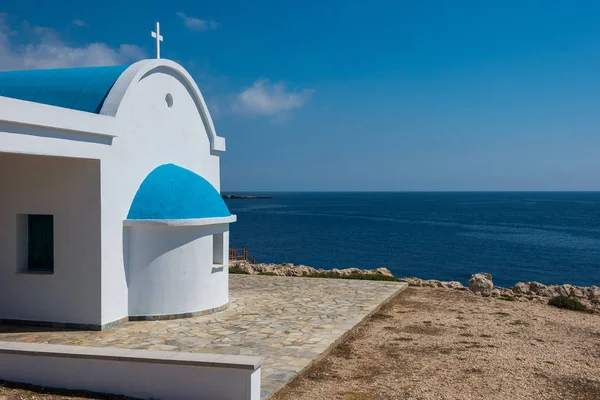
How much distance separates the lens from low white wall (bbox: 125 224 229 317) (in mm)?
11805

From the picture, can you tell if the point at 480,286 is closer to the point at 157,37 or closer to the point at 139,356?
the point at 157,37

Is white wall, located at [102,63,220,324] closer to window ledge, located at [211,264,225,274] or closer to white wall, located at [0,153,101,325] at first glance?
white wall, located at [0,153,101,325]

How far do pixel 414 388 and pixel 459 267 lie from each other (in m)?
38.9

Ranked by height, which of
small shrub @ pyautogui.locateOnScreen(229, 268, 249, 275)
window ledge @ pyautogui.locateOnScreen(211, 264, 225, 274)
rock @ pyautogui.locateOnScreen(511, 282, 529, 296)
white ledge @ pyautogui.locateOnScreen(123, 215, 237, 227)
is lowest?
rock @ pyautogui.locateOnScreen(511, 282, 529, 296)

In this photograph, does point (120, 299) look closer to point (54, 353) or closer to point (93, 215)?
point (93, 215)

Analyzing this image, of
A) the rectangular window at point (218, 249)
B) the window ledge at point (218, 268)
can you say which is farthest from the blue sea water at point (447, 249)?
the window ledge at point (218, 268)

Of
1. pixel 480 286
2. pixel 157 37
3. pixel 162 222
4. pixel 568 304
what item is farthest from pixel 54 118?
pixel 480 286

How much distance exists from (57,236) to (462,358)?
8230mm

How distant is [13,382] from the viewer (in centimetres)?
789

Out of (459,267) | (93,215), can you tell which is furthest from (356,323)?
(459,267)

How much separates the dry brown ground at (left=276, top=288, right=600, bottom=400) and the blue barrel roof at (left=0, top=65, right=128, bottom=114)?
725cm

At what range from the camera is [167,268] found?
12.0 m

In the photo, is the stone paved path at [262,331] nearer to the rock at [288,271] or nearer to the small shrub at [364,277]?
the small shrub at [364,277]

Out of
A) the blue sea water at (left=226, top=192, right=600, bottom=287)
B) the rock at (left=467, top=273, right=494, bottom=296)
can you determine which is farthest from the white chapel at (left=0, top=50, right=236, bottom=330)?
the blue sea water at (left=226, top=192, right=600, bottom=287)
